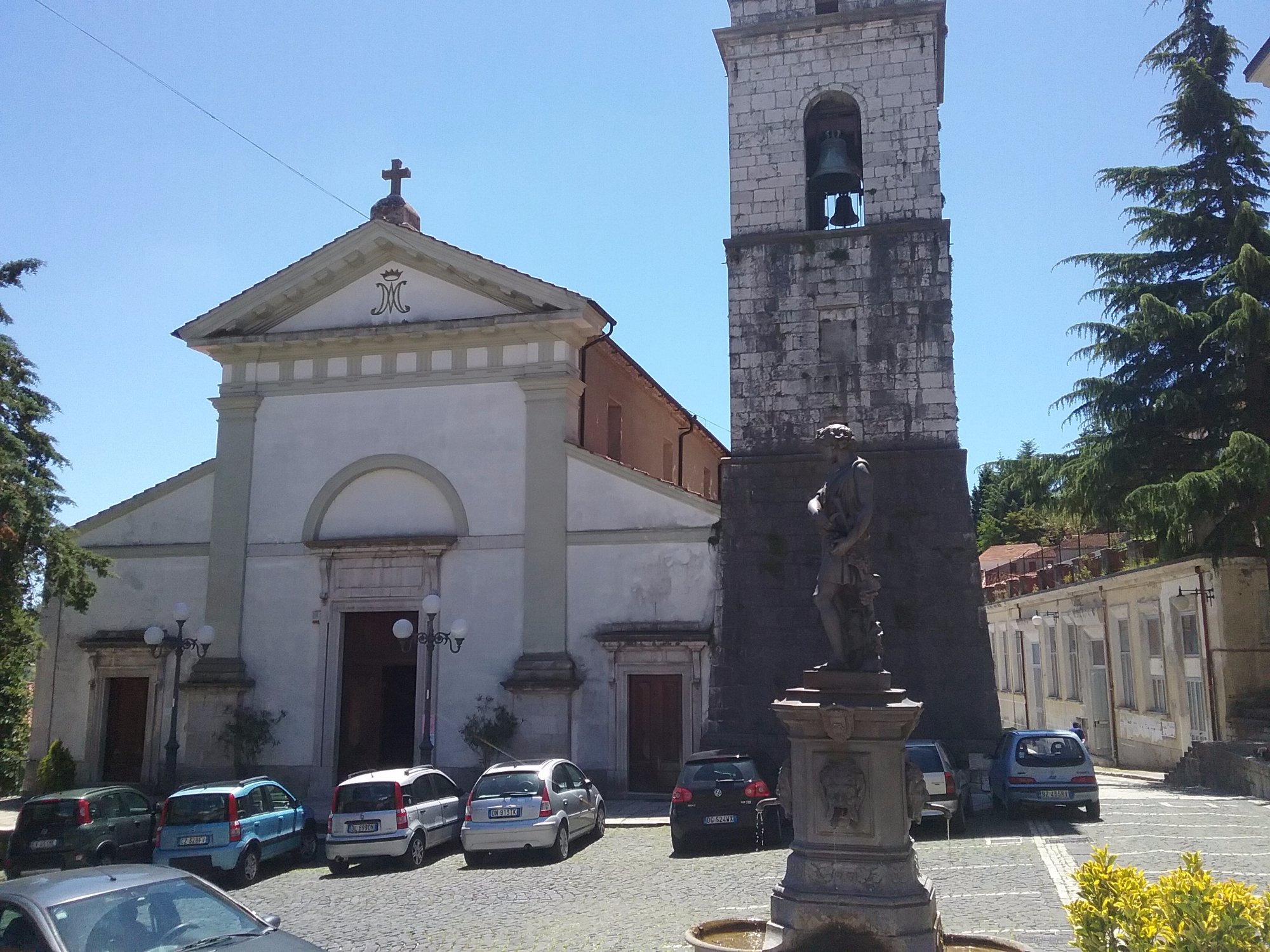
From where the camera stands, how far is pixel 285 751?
20672mm

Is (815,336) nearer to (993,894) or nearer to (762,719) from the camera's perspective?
(762,719)

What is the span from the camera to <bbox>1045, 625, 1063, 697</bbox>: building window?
32469mm

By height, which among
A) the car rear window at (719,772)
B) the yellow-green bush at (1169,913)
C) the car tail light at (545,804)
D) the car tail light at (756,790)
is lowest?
the car tail light at (545,804)

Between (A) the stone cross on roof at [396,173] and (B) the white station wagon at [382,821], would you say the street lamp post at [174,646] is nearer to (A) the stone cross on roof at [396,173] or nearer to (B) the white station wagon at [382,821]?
(B) the white station wagon at [382,821]

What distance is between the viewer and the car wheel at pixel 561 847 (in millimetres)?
13688

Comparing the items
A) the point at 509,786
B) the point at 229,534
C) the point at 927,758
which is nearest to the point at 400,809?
the point at 509,786

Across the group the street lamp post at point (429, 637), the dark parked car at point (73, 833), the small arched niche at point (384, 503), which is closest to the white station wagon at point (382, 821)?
the street lamp post at point (429, 637)

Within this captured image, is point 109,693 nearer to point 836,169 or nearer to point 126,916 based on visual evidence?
point 126,916

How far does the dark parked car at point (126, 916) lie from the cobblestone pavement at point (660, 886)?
340 centimetres

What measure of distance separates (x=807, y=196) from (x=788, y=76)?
247 centimetres

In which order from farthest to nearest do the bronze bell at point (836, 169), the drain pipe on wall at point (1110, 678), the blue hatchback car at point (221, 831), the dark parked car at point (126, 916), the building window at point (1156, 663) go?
the drain pipe on wall at point (1110, 678) < the building window at point (1156, 663) < the bronze bell at point (836, 169) < the blue hatchback car at point (221, 831) < the dark parked car at point (126, 916)

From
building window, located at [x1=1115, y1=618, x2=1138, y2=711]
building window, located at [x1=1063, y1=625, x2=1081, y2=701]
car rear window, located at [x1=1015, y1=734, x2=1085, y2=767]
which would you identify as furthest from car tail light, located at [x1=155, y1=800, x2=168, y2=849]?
building window, located at [x1=1063, y1=625, x2=1081, y2=701]

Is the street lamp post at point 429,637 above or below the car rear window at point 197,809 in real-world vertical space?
above

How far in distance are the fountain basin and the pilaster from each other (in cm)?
1510
